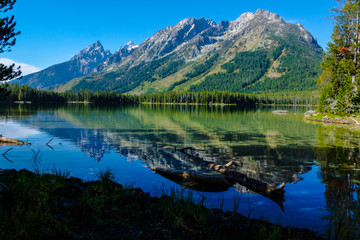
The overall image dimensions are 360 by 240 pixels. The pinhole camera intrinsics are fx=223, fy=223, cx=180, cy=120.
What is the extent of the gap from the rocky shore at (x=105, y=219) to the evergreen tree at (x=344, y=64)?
61.9 m

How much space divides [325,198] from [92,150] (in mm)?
23724

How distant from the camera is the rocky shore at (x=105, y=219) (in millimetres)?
7070

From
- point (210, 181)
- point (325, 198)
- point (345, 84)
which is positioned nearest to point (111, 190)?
point (210, 181)

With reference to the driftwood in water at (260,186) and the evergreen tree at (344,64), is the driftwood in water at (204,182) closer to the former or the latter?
the driftwood in water at (260,186)

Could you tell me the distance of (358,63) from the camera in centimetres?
5747

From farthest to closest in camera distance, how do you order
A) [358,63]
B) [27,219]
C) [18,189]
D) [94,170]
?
[358,63]
[94,170]
[18,189]
[27,219]

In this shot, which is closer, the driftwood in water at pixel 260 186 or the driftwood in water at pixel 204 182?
the driftwood in water at pixel 260 186

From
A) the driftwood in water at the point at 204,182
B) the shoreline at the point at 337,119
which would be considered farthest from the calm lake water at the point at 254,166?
the shoreline at the point at 337,119

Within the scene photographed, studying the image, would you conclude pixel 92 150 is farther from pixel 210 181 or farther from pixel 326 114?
pixel 326 114

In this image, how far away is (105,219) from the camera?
334 inches

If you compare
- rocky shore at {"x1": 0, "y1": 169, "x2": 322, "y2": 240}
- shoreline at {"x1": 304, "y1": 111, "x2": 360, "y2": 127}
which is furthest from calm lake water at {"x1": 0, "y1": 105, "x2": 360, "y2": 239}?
shoreline at {"x1": 304, "y1": 111, "x2": 360, "y2": 127}

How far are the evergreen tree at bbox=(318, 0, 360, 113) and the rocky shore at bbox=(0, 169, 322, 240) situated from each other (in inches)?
2436


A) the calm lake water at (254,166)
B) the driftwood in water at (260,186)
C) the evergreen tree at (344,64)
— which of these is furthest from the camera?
the evergreen tree at (344,64)

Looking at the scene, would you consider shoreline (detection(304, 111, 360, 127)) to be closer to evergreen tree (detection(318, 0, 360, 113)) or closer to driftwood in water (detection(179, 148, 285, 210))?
evergreen tree (detection(318, 0, 360, 113))
